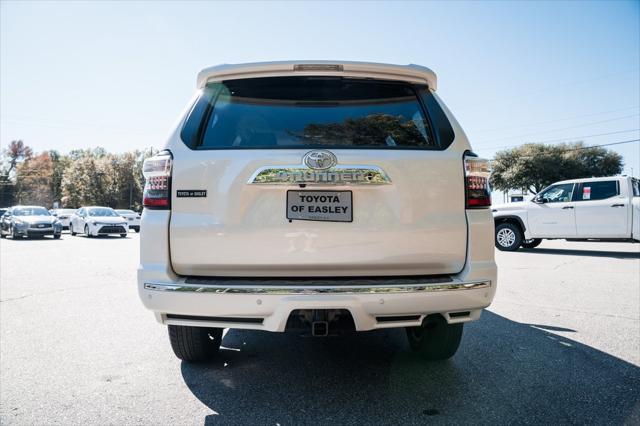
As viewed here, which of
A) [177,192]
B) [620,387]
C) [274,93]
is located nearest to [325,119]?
[274,93]

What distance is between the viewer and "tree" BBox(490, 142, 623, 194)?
51.1m

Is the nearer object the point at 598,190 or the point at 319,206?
the point at 319,206

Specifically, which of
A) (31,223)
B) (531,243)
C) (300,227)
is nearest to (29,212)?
(31,223)

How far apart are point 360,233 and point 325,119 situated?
768 mm

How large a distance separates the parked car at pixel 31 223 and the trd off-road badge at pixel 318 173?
21177mm

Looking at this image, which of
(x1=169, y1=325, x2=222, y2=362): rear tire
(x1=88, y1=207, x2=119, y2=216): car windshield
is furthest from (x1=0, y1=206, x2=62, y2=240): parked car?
(x1=169, y1=325, x2=222, y2=362): rear tire

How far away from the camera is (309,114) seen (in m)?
2.66

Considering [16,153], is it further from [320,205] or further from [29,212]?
[320,205]

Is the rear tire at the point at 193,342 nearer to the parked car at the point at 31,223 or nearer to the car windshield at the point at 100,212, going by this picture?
the parked car at the point at 31,223

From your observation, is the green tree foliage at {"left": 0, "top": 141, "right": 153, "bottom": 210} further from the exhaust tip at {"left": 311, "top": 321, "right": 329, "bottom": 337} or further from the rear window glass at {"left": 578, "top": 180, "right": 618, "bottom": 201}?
the exhaust tip at {"left": 311, "top": 321, "right": 329, "bottom": 337}

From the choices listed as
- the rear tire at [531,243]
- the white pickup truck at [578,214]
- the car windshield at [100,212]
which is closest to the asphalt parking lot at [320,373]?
the white pickup truck at [578,214]

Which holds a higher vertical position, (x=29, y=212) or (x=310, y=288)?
(x=29, y=212)

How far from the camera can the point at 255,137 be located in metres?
2.65

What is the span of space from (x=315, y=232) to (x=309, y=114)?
78 cm
